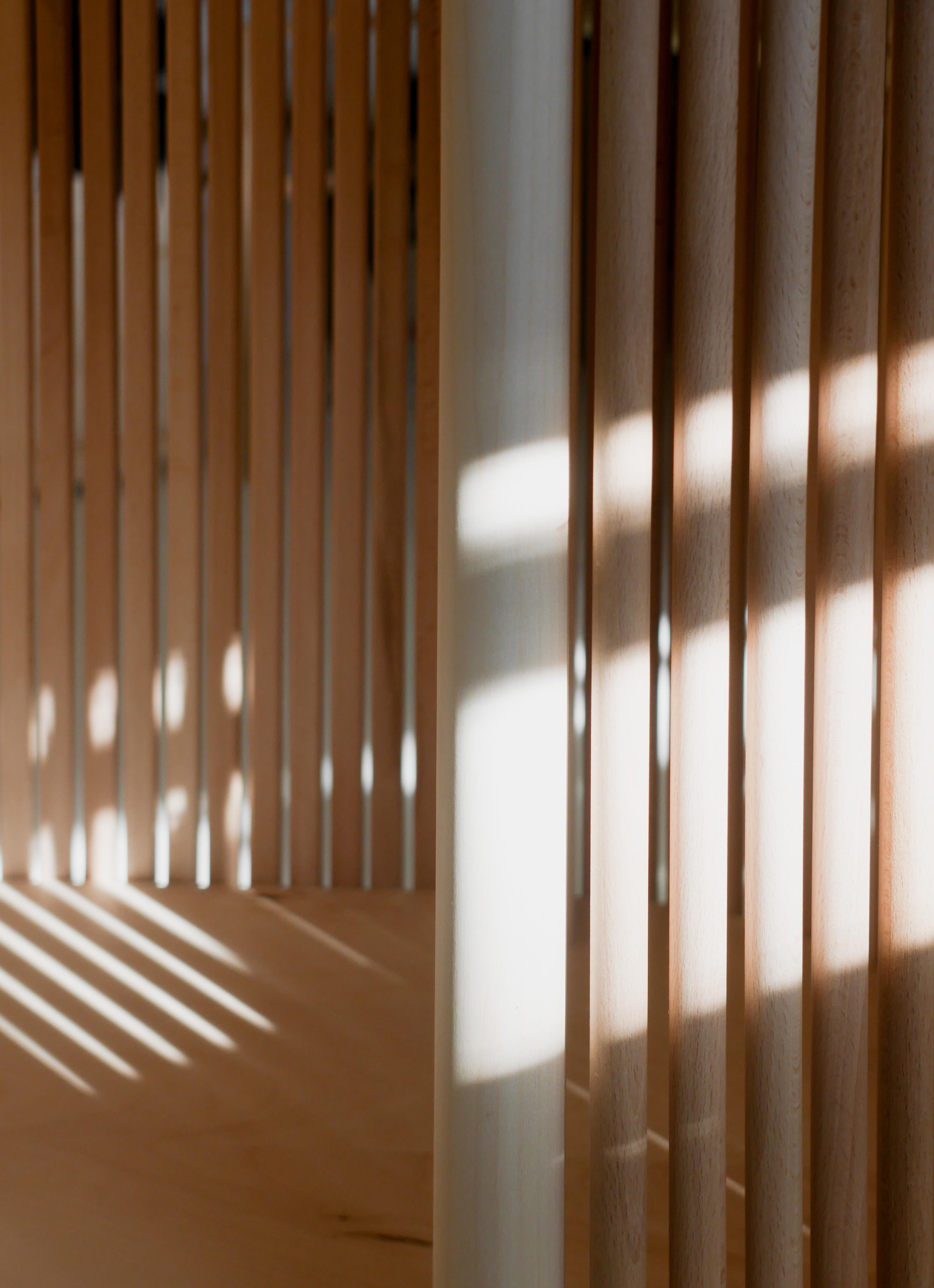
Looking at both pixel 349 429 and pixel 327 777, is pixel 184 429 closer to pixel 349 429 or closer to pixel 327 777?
pixel 349 429

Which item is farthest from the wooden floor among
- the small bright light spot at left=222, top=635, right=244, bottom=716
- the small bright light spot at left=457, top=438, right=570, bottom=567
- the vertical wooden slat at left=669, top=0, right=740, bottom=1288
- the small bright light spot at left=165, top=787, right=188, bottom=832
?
the small bright light spot at left=457, top=438, right=570, bottom=567

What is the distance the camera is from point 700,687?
49 centimetres

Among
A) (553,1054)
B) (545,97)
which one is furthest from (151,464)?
(553,1054)

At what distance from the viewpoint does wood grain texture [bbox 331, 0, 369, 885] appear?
0.77 meters

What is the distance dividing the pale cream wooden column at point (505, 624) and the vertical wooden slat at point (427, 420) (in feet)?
0.95

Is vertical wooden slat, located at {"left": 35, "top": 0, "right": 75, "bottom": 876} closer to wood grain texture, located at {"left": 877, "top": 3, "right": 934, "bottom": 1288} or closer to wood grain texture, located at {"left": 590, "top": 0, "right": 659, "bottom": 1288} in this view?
wood grain texture, located at {"left": 590, "top": 0, "right": 659, "bottom": 1288}

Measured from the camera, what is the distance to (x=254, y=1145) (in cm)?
79

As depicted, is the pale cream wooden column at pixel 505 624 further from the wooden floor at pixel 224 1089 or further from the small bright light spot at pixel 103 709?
the small bright light spot at pixel 103 709

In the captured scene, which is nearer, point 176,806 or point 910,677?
point 910,677

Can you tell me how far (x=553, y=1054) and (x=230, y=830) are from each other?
0.42 metres

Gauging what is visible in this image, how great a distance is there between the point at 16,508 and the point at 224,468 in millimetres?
199

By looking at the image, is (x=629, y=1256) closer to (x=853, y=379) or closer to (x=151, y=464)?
(x=853, y=379)

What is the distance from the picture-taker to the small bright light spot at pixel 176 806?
32.1 inches

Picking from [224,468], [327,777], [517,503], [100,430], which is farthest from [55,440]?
[517,503]
